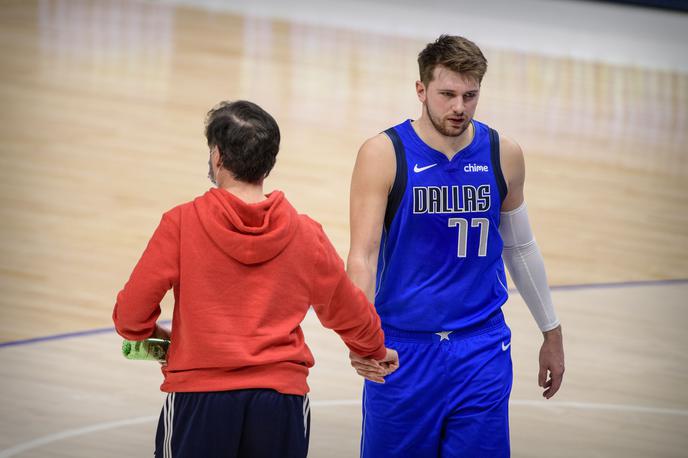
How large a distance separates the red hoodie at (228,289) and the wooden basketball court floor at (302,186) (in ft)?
8.26

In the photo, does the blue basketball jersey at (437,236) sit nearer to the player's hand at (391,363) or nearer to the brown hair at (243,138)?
the player's hand at (391,363)

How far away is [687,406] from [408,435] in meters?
2.88

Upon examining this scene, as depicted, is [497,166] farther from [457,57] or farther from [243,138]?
[243,138]

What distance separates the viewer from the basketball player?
151 inches

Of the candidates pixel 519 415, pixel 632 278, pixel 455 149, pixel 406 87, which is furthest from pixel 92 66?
pixel 455 149

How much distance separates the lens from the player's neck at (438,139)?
12.9 ft

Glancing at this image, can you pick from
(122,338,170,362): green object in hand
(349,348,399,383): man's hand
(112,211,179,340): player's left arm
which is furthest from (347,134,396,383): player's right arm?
(112,211,179,340): player's left arm

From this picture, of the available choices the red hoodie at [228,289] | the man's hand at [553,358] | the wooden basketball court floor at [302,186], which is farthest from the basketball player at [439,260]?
the wooden basketball court floor at [302,186]

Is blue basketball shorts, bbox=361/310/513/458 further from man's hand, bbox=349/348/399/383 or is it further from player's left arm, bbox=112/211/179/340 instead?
player's left arm, bbox=112/211/179/340

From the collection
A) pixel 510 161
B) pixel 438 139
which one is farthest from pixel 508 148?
pixel 438 139

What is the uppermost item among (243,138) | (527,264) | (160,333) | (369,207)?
(243,138)

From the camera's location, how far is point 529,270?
13.8ft

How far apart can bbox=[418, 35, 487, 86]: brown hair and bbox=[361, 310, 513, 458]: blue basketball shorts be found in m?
0.84

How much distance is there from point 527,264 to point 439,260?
0.45 metres
